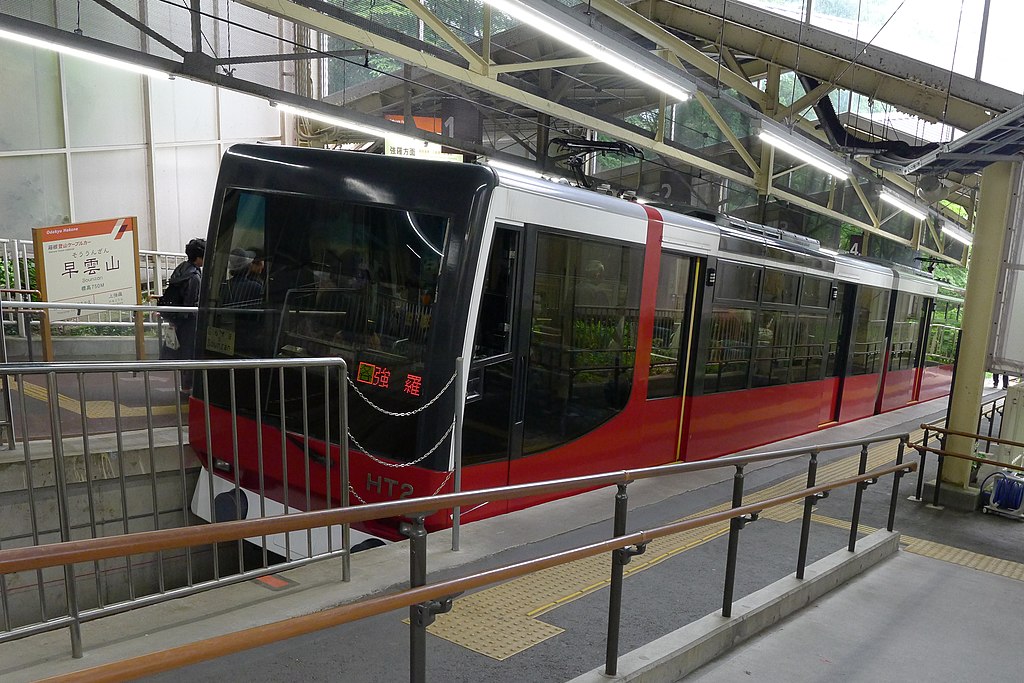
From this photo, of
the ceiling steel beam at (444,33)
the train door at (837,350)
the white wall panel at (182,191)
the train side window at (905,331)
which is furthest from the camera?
the white wall panel at (182,191)

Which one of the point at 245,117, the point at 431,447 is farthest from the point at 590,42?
the point at 245,117

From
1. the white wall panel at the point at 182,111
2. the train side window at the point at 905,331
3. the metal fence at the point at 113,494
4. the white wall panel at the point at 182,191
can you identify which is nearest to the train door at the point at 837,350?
the train side window at the point at 905,331

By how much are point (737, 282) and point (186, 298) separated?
5.74 m

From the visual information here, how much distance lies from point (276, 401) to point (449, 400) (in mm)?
1226

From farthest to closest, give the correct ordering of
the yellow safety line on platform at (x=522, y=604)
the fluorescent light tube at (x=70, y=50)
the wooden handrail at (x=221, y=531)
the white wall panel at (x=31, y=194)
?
the white wall panel at (x=31, y=194) < the fluorescent light tube at (x=70, y=50) < the yellow safety line on platform at (x=522, y=604) < the wooden handrail at (x=221, y=531)

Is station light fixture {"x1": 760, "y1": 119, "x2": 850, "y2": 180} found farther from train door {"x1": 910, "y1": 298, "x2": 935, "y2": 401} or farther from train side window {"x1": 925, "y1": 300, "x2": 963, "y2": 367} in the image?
train side window {"x1": 925, "y1": 300, "x2": 963, "y2": 367}

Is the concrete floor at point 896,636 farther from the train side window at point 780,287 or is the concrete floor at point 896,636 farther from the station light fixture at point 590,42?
the station light fixture at point 590,42

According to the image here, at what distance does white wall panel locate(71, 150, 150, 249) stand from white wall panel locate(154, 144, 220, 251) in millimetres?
290

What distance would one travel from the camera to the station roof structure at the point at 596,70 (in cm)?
617

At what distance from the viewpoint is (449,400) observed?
13.9ft

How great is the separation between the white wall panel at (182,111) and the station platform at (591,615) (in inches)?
501

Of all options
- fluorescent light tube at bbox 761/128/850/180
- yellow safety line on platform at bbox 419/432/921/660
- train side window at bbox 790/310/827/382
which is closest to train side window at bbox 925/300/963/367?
train side window at bbox 790/310/827/382

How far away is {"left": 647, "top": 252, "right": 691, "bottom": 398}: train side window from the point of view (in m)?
6.27

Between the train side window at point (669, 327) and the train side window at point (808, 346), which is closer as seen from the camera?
the train side window at point (669, 327)
